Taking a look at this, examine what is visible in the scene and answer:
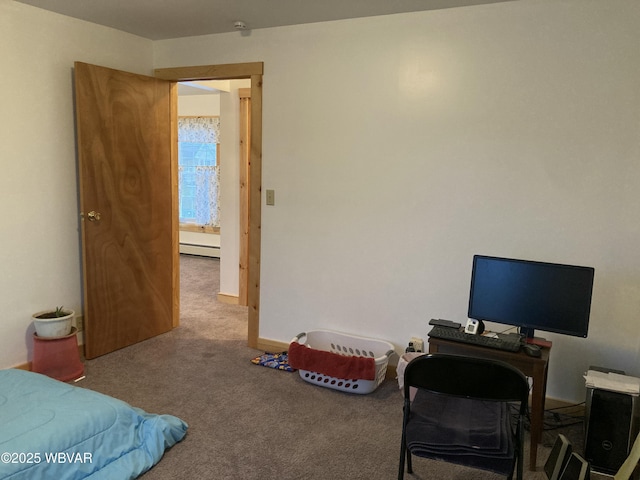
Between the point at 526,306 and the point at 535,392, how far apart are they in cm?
43

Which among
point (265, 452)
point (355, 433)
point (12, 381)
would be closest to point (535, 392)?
point (355, 433)

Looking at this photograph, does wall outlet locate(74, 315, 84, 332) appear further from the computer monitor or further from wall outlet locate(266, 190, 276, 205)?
the computer monitor

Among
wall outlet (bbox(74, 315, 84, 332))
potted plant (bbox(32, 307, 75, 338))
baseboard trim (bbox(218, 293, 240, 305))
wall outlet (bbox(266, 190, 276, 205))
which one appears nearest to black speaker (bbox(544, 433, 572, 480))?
wall outlet (bbox(266, 190, 276, 205))

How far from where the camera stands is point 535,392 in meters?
2.31

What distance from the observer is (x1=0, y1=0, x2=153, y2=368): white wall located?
304 centimetres

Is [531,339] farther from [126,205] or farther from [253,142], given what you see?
[126,205]

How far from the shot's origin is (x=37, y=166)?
3.21 meters

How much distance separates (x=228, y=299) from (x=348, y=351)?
1928 millimetres

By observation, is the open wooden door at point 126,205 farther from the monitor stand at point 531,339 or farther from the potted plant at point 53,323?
the monitor stand at point 531,339

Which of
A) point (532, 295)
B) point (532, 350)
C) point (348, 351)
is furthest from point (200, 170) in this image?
point (532, 350)

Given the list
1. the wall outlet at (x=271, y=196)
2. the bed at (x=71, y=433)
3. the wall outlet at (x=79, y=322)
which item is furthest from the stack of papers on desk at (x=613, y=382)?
the wall outlet at (x=79, y=322)

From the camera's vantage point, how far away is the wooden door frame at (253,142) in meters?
3.58

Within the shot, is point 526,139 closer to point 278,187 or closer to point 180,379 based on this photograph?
point 278,187

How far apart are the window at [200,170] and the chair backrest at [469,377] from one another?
5568 millimetres
